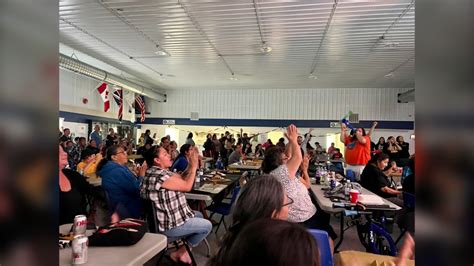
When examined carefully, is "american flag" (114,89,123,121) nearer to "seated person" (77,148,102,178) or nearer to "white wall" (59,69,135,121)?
"white wall" (59,69,135,121)

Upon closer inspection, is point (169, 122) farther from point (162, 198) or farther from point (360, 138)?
point (162, 198)

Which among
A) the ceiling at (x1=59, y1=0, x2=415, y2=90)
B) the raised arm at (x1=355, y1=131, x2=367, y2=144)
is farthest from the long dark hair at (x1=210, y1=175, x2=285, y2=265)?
the raised arm at (x1=355, y1=131, x2=367, y2=144)

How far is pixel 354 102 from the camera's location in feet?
40.0

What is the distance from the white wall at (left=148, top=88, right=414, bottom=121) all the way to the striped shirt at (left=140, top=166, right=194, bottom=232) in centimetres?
1026

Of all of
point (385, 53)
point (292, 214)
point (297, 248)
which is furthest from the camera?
point (385, 53)

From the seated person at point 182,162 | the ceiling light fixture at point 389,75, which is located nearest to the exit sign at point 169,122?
the ceiling light fixture at point 389,75

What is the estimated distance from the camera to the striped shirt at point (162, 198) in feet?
9.02

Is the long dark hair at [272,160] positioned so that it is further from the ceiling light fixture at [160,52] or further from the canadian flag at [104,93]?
the canadian flag at [104,93]

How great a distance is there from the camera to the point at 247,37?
6266 millimetres

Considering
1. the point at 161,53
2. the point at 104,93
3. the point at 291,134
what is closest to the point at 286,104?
the point at 161,53
